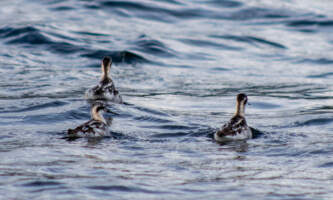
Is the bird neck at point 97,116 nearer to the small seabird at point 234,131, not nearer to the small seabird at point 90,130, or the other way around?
the small seabird at point 90,130

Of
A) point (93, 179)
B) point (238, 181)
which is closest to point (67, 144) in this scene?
point (93, 179)

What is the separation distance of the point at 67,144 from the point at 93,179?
8.08ft

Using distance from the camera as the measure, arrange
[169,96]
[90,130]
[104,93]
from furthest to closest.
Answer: [169,96]
[104,93]
[90,130]

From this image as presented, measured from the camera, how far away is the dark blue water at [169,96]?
29.6 ft

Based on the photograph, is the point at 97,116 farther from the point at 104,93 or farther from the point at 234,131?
the point at 104,93

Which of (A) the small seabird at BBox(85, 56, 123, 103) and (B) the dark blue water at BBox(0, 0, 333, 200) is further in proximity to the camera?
(A) the small seabird at BBox(85, 56, 123, 103)

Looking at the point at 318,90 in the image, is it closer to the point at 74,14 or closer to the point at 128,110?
the point at 128,110

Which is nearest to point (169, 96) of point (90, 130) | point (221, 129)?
point (221, 129)

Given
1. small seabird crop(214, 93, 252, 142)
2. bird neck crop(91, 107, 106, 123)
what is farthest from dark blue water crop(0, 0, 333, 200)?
bird neck crop(91, 107, 106, 123)

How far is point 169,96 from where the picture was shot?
1744 centimetres

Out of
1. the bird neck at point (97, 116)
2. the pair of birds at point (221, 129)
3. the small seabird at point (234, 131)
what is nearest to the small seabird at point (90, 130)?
the pair of birds at point (221, 129)

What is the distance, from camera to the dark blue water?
9.01 m

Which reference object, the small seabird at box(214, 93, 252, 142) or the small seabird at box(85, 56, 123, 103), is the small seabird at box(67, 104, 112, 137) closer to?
the small seabird at box(214, 93, 252, 142)

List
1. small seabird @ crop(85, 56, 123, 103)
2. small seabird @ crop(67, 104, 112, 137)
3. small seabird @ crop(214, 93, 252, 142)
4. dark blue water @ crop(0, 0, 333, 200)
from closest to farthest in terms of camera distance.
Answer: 1. dark blue water @ crop(0, 0, 333, 200)
2. small seabird @ crop(67, 104, 112, 137)
3. small seabird @ crop(214, 93, 252, 142)
4. small seabird @ crop(85, 56, 123, 103)
